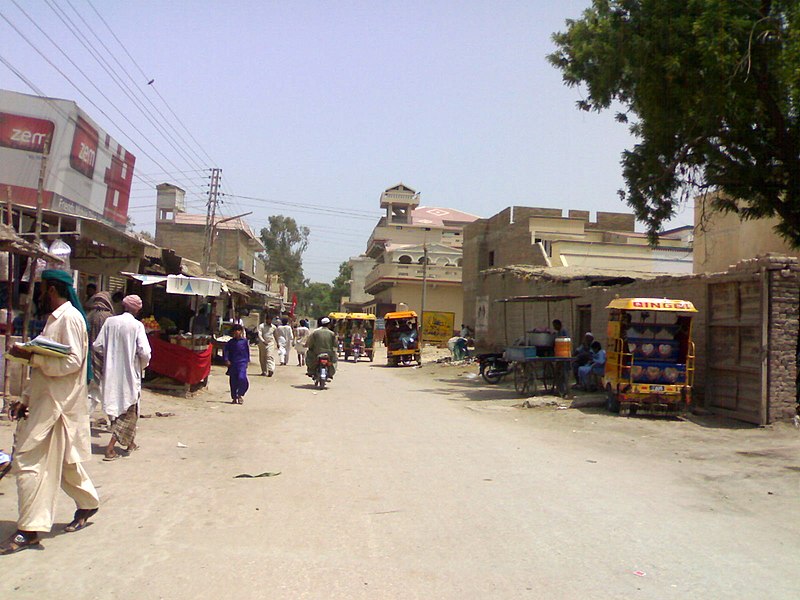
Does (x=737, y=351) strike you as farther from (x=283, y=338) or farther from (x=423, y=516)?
(x=283, y=338)

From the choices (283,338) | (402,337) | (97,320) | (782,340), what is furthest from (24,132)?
(782,340)

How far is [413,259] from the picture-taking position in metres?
63.7

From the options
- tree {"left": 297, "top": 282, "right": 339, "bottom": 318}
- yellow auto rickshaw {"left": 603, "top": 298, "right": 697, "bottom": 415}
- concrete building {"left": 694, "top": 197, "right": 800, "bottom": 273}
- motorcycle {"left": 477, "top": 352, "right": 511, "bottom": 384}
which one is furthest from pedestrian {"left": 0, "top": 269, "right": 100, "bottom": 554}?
tree {"left": 297, "top": 282, "right": 339, "bottom": 318}

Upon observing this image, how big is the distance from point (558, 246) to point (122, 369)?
82.0 feet

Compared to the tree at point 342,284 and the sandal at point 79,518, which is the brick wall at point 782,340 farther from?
the tree at point 342,284

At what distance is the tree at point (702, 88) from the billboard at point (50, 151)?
42.9 feet

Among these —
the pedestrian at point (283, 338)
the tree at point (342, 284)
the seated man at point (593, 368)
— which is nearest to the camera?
the seated man at point (593, 368)

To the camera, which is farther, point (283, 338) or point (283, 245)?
point (283, 245)

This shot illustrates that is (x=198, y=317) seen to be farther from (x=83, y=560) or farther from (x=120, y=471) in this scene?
(x=83, y=560)

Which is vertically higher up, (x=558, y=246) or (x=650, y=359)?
(x=558, y=246)

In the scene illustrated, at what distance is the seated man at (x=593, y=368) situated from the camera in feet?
57.2

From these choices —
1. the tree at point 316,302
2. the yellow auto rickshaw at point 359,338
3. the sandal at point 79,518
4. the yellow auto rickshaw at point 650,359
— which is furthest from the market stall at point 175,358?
the tree at point 316,302

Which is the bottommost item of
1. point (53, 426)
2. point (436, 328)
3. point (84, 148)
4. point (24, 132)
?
point (53, 426)

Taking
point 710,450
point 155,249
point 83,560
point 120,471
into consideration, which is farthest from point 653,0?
point 83,560
